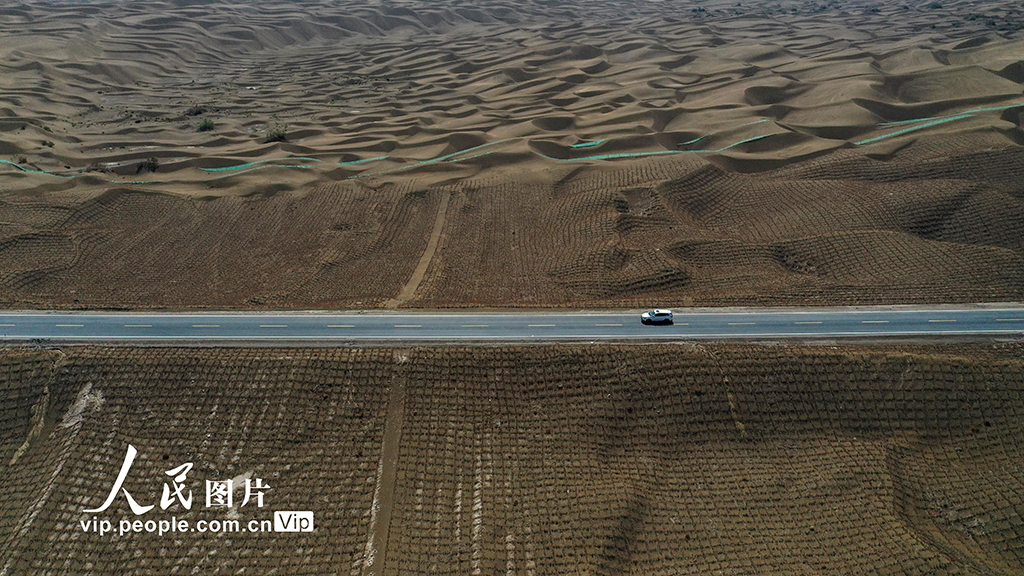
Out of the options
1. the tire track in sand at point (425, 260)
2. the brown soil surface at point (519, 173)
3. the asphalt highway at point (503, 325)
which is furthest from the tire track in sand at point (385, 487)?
the brown soil surface at point (519, 173)

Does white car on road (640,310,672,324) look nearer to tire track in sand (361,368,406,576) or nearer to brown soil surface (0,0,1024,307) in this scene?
brown soil surface (0,0,1024,307)

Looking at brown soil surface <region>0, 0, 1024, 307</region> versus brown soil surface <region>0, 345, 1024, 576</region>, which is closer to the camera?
brown soil surface <region>0, 345, 1024, 576</region>

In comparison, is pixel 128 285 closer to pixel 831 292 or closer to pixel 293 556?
pixel 293 556

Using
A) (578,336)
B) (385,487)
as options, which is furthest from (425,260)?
(385,487)

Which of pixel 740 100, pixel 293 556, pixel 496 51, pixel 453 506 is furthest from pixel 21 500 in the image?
pixel 496 51

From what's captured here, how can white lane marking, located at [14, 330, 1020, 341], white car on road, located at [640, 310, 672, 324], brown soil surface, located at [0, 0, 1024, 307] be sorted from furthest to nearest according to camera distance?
brown soil surface, located at [0, 0, 1024, 307] < white car on road, located at [640, 310, 672, 324] < white lane marking, located at [14, 330, 1020, 341]

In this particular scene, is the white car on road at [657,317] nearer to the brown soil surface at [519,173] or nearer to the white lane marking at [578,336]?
the white lane marking at [578,336]

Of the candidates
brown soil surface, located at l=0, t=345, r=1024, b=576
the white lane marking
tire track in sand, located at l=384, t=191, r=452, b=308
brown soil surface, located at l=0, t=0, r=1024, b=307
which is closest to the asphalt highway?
the white lane marking
